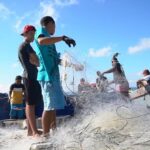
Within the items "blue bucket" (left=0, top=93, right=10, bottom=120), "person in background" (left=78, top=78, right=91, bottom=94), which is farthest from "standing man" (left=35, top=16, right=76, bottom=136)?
"blue bucket" (left=0, top=93, right=10, bottom=120)

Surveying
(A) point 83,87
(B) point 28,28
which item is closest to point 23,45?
(B) point 28,28

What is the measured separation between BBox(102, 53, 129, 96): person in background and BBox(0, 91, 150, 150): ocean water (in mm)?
2484

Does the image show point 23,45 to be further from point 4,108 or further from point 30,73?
point 4,108

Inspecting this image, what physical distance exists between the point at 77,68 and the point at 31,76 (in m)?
0.84

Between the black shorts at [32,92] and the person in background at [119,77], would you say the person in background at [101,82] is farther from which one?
the black shorts at [32,92]

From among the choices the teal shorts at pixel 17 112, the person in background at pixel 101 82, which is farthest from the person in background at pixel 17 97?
the person in background at pixel 101 82

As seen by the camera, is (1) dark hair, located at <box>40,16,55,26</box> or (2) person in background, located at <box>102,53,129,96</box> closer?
(1) dark hair, located at <box>40,16,55,26</box>

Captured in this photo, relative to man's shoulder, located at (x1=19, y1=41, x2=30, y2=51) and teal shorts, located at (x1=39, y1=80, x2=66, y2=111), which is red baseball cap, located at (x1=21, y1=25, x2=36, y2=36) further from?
teal shorts, located at (x1=39, y1=80, x2=66, y2=111)

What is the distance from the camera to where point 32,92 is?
5.50m

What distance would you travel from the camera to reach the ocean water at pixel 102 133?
13.7 ft

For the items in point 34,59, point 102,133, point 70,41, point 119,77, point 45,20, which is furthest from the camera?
point 119,77

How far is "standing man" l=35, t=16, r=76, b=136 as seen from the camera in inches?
193

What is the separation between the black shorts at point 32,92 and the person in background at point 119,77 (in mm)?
2982

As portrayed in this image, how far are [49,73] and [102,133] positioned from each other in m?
1.12
